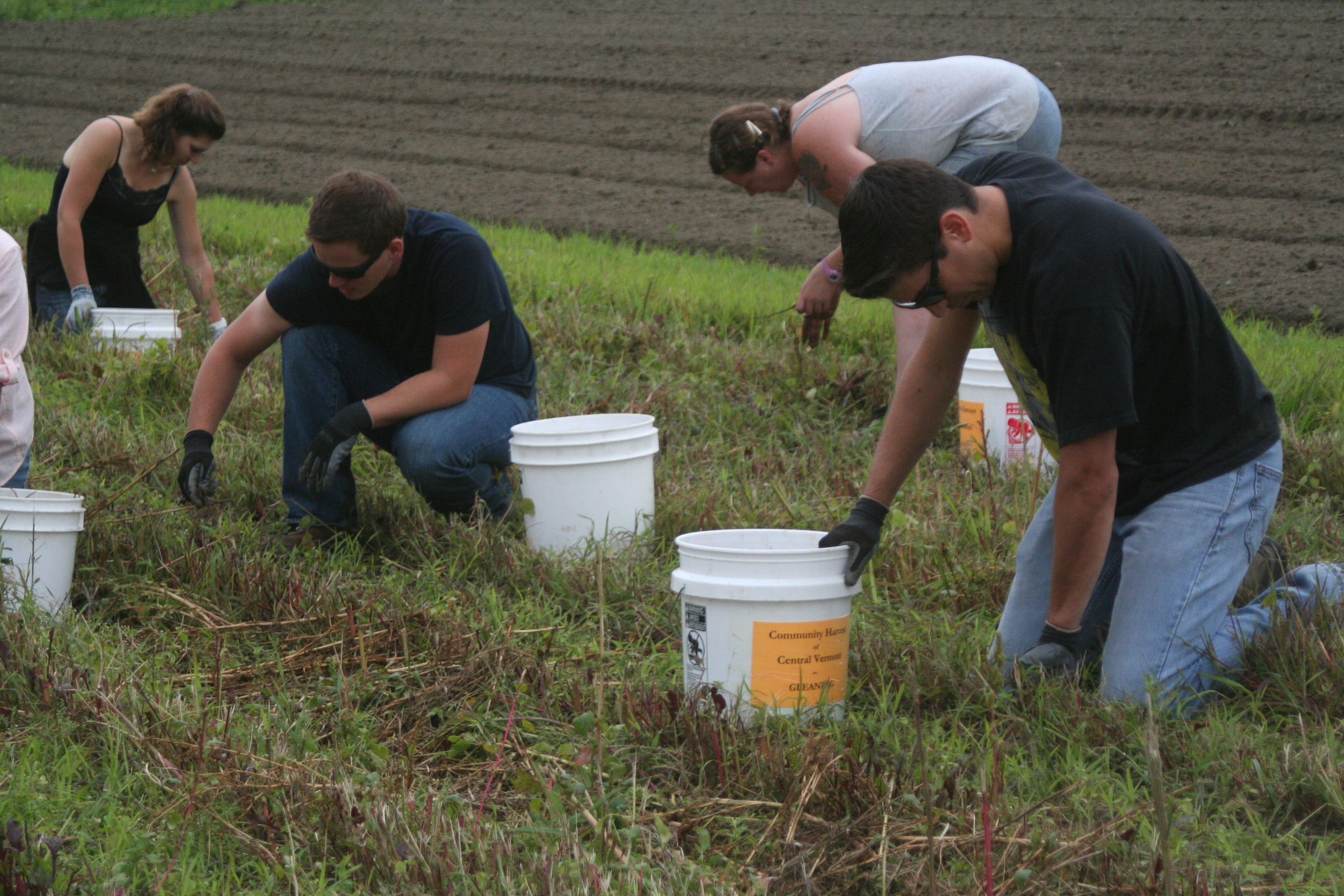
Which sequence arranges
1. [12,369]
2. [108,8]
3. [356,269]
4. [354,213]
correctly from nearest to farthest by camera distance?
1. [12,369]
2. [354,213]
3. [356,269]
4. [108,8]

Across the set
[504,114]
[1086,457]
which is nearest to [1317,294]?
[1086,457]

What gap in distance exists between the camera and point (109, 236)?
604cm

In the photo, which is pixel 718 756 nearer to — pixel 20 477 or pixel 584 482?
pixel 584 482

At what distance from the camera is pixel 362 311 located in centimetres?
411

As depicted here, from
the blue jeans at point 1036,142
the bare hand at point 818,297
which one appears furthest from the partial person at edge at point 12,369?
the blue jeans at point 1036,142

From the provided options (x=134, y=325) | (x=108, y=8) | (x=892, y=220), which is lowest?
(x=134, y=325)

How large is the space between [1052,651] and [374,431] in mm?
2351

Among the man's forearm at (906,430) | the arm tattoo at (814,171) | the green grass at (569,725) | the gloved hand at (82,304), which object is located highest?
the arm tattoo at (814,171)

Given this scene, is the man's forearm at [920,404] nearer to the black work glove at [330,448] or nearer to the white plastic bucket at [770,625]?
the white plastic bucket at [770,625]

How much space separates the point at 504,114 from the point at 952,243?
38.9 ft

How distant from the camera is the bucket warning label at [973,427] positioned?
4664 millimetres

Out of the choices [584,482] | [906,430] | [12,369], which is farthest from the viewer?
[584,482]

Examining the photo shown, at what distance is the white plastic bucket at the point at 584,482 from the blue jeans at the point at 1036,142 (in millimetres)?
1408

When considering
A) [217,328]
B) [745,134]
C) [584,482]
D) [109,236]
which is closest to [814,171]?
[745,134]
